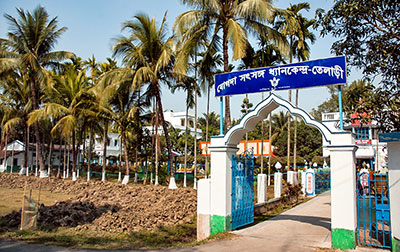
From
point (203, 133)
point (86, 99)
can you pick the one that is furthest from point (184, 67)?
point (203, 133)

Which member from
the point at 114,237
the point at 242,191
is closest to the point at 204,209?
the point at 242,191

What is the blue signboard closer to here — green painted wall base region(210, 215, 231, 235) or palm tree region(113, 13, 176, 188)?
green painted wall base region(210, 215, 231, 235)

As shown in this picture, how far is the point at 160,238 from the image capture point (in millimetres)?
9875

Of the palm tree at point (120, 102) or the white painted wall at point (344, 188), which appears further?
the palm tree at point (120, 102)

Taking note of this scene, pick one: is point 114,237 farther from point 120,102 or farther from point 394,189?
point 120,102

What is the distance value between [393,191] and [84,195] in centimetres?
1279

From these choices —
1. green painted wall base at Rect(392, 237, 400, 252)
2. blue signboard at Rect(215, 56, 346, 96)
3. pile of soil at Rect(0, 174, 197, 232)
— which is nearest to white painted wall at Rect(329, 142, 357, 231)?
green painted wall base at Rect(392, 237, 400, 252)

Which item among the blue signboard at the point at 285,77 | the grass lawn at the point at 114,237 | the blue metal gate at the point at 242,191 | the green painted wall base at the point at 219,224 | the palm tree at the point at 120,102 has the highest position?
the palm tree at the point at 120,102

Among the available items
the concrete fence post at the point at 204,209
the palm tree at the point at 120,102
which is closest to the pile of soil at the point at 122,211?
the concrete fence post at the point at 204,209

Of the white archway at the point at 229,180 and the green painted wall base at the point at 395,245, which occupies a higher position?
the white archway at the point at 229,180

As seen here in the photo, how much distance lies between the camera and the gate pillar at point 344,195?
292 inches

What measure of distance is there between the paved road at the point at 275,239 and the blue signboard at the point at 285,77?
3.84m

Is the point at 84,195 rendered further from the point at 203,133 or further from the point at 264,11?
the point at 203,133

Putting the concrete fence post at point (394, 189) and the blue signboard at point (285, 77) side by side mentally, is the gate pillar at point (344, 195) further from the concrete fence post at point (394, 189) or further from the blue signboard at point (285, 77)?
the blue signboard at point (285, 77)
